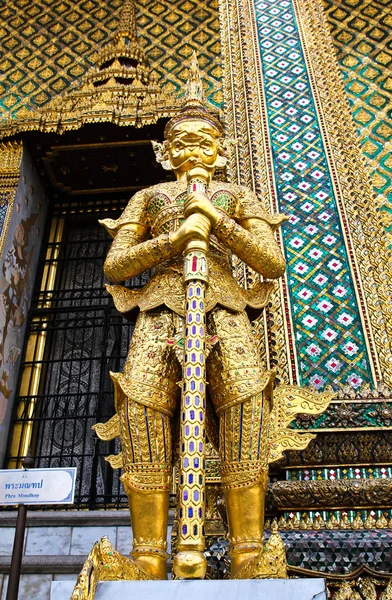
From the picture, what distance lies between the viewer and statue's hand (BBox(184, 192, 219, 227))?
118 inches

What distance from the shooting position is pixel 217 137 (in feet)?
11.5

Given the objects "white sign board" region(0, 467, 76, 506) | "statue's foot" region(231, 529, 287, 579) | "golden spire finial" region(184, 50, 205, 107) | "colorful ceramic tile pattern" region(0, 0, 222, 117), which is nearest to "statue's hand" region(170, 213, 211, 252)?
"golden spire finial" region(184, 50, 205, 107)

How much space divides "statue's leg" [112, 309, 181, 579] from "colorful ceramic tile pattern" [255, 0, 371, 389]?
4.10 feet

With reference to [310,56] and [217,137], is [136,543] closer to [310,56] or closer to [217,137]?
[217,137]

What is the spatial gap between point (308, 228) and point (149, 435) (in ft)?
7.71

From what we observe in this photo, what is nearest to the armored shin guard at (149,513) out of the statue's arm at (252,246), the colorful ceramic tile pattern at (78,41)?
the statue's arm at (252,246)

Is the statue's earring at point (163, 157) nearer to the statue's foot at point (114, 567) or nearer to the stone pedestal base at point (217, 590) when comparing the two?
the statue's foot at point (114, 567)

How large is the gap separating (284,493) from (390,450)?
0.62 m

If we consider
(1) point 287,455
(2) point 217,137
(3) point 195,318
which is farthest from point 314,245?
(3) point 195,318

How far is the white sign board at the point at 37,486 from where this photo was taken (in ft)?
9.64

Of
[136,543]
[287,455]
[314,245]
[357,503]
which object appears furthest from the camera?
[314,245]

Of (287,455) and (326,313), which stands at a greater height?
(326,313)

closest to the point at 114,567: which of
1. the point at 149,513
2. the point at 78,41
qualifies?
the point at 149,513

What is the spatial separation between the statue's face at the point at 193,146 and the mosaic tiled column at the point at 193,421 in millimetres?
659
